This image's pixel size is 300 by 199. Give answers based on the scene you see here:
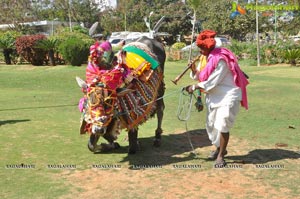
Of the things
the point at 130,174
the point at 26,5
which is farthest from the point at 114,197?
the point at 26,5

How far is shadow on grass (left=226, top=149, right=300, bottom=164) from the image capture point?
19.2ft

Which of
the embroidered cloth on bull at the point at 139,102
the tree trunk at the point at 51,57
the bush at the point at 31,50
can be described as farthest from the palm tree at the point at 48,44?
the embroidered cloth on bull at the point at 139,102

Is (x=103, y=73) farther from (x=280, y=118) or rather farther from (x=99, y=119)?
(x=280, y=118)

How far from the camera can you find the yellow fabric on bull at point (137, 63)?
6.11 meters

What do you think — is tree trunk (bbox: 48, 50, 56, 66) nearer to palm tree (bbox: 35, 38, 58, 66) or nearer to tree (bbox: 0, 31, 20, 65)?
palm tree (bbox: 35, 38, 58, 66)

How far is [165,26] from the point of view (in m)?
48.5

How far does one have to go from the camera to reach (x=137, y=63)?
6168 millimetres

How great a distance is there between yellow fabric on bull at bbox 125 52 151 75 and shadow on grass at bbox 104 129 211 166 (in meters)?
1.22

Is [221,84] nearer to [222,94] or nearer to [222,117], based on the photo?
[222,94]

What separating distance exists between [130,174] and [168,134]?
2304mm

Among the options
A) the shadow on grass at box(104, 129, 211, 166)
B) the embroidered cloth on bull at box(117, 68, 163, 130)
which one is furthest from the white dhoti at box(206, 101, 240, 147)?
the embroidered cloth on bull at box(117, 68, 163, 130)

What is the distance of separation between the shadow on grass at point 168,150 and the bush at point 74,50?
580 inches

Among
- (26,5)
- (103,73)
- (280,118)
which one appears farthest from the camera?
(26,5)

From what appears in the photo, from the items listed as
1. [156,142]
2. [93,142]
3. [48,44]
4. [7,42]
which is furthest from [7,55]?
[93,142]
